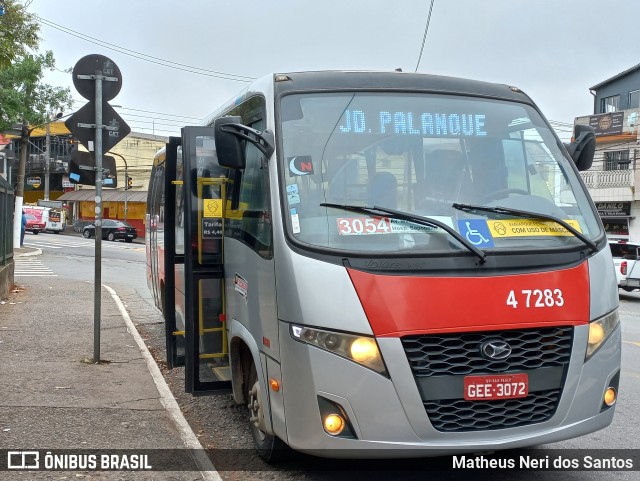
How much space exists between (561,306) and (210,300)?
109 inches

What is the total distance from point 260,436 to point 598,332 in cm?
237

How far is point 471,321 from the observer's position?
397cm

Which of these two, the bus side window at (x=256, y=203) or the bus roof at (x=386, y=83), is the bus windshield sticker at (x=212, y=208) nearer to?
the bus side window at (x=256, y=203)

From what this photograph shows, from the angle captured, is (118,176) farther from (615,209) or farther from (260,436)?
(260,436)

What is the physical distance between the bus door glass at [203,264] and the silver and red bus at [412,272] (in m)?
0.35

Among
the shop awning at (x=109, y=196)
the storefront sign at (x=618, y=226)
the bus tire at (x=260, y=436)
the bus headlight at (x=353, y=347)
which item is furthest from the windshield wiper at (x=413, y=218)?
the shop awning at (x=109, y=196)

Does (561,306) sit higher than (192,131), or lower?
lower

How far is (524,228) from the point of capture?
4.38 metres

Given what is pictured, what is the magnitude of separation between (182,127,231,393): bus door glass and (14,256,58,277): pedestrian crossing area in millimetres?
15096

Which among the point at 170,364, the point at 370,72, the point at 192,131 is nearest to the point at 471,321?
the point at 370,72

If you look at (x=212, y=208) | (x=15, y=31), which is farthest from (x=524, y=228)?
(x=15, y=31)

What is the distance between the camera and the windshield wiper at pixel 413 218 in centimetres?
410

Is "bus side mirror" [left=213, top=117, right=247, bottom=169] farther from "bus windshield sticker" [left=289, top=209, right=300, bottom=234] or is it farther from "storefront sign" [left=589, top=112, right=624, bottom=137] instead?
"storefront sign" [left=589, top=112, right=624, bottom=137]

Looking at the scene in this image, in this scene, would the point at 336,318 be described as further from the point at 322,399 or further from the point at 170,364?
the point at 170,364
